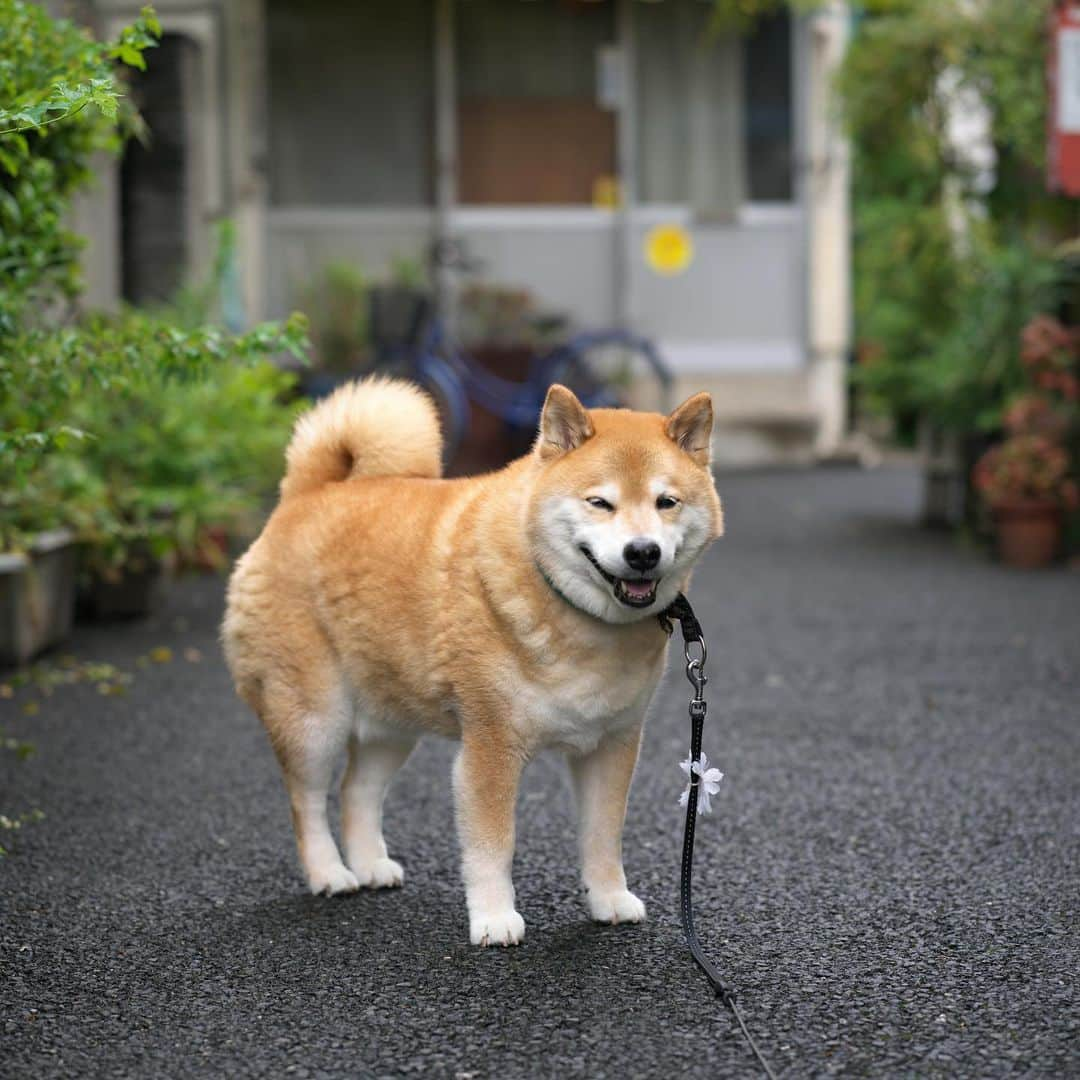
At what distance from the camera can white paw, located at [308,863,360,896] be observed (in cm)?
347

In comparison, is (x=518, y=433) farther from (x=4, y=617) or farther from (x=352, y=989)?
(x=352, y=989)

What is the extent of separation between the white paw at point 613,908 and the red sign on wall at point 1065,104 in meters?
6.11

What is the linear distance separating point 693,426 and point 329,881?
123 centimetres

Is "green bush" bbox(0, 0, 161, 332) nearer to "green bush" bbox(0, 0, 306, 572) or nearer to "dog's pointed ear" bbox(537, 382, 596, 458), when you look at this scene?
"green bush" bbox(0, 0, 306, 572)

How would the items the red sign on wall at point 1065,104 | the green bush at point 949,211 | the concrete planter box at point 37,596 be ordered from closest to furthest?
the concrete planter box at point 37,596 → the red sign on wall at point 1065,104 → the green bush at point 949,211

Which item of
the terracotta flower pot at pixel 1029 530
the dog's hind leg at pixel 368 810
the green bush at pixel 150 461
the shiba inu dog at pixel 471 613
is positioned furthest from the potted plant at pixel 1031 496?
the dog's hind leg at pixel 368 810

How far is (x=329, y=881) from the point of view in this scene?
3473 millimetres

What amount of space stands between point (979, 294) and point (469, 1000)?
716 centimetres

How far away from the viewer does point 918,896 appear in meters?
3.43

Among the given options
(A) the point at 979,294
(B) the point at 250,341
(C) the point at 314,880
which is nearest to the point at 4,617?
(B) the point at 250,341

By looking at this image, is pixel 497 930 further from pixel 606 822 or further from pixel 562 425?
pixel 562 425

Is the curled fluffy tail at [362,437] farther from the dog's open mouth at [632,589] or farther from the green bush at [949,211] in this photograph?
the green bush at [949,211]

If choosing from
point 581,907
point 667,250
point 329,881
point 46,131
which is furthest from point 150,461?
point 667,250

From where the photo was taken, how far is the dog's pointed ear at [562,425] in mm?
3053
